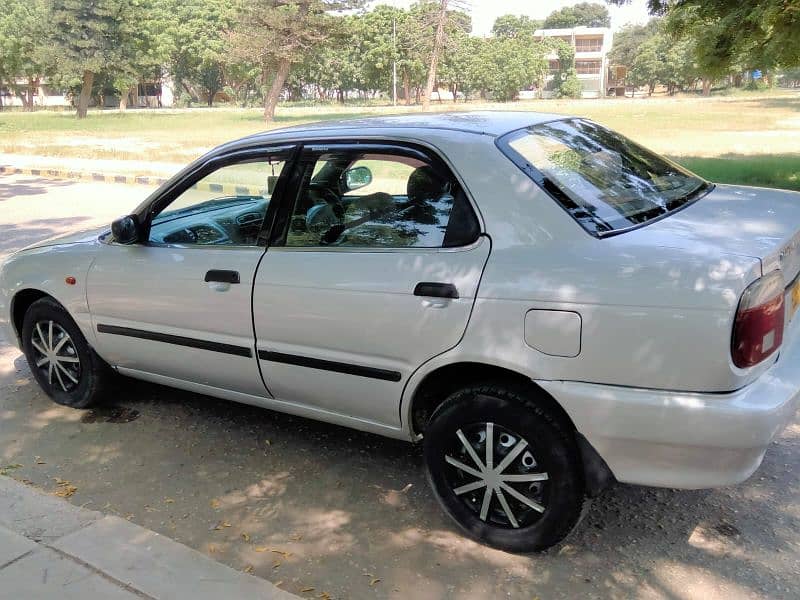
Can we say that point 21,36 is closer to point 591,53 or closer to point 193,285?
point 193,285

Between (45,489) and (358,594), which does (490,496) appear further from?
(45,489)

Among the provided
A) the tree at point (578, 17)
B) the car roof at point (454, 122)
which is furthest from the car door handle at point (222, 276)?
the tree at point (578, 17)

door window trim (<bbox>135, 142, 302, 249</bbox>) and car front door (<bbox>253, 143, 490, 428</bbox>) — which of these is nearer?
car front door (<bbox>253, 143, 490, 428</bbox>)


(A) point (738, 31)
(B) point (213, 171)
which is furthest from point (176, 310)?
(A) point (738, 31)

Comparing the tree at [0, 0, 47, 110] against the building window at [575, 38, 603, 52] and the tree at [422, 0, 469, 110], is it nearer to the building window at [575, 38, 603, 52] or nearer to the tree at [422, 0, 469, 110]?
the tree at [422, 0, 469, 110]

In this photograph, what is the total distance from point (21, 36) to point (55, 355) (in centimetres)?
6596

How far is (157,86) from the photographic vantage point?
3917 inches

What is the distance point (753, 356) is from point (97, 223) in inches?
413

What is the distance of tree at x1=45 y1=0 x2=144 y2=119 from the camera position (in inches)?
1949

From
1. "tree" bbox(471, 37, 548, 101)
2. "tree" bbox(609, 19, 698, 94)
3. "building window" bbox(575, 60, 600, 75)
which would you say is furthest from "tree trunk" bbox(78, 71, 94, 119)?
"building window" bbox(575, 60, 600, 75)

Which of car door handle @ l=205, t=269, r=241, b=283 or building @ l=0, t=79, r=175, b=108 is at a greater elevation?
building @ l=0, t=79, r=175, b=108

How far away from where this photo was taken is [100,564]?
2.80 meters

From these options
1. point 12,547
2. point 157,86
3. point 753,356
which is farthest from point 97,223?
point 157,86

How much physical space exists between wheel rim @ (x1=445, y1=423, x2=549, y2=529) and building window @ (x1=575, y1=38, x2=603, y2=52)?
134m
